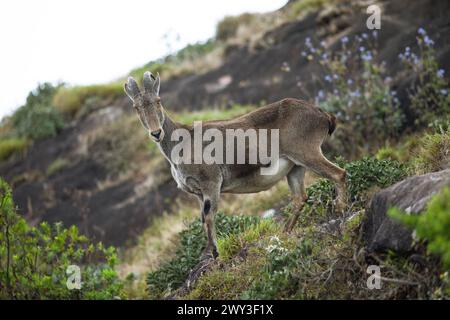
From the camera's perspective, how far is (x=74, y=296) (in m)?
9.54

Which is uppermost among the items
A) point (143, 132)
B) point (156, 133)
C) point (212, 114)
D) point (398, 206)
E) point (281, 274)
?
point (156, 133)

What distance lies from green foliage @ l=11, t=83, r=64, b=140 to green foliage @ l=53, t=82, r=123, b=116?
1.21 ft

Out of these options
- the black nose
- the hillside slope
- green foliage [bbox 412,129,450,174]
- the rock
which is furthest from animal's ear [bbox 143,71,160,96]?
the hillside slope

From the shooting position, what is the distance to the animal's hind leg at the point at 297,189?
29.6 ft

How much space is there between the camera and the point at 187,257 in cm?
1034

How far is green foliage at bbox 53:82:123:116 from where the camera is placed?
2597 cm

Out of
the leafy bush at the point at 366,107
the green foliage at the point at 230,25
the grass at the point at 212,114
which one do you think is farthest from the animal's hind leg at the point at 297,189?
the green foliage at the point at 230,25

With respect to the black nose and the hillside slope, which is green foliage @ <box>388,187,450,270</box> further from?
the hillside slope

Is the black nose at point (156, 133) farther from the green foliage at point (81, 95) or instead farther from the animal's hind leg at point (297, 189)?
the green foliage at point (81, 95)

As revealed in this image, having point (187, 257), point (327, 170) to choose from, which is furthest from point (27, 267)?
point (327, 170)

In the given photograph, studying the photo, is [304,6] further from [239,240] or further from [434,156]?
[239,240]

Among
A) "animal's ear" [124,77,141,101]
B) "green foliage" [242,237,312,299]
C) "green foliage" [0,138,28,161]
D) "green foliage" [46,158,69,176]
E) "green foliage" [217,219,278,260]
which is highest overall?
"animal's ear" [124,77,141,101]

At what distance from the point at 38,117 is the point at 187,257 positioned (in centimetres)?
1721
